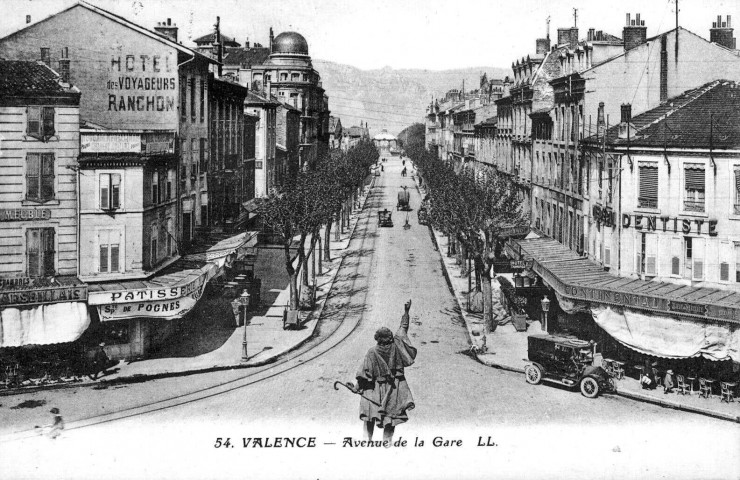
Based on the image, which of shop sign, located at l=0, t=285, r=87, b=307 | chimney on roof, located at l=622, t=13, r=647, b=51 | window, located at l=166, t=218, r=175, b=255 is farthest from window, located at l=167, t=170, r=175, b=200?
chimney on roof, located at l=622, t=13, r=647, b=51

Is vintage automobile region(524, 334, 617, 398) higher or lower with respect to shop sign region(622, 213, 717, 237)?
lower

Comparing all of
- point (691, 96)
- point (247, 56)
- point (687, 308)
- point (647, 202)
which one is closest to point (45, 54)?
point (647, 202)

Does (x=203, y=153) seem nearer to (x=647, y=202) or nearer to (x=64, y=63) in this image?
(x=64, y=63)

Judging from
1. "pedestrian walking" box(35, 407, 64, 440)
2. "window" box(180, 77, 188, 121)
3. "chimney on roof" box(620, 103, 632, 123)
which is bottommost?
"pedestrian walking" box(35, 407, 64, 440)

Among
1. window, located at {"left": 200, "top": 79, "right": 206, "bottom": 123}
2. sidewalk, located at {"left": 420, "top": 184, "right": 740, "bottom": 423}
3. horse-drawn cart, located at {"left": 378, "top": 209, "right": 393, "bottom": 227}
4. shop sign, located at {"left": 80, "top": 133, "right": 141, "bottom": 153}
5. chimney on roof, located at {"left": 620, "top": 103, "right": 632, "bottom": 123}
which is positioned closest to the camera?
sidewalk, located at {"left": 420, "top": 184, "right": 740, "bottom": 423}

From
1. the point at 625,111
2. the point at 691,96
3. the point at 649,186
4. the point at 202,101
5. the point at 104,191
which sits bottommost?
the point at 104,191

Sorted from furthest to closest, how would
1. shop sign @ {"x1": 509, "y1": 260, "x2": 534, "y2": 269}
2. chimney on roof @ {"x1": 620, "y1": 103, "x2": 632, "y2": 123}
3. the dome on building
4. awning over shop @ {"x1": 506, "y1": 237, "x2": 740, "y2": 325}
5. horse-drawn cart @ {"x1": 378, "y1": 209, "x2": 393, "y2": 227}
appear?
1. the dome on building
2. horse-drawn cart @ {"x1": 378, "y1": 209, "x2": 393, "y2": 227}
3. shop sign @ {"x1": 509, "y1": 260, "x2": 534, "y2": 269}
4. chimney on roof @ {"x1": 620, "y1": 103, "x2": 632, "y2": 123}
5. awning over shop @ {"x1": 506, "y1": 237, "x2": 740, "y2": 325}

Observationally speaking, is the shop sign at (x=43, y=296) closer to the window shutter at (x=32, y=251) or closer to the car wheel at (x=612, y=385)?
the window shutter at (x=32, y=251)

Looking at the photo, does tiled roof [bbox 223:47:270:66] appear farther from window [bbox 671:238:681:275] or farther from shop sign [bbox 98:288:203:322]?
window [bbox 671:238:681:275]
